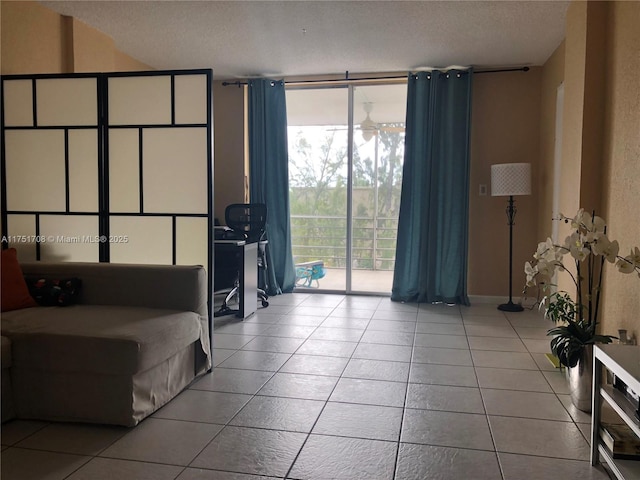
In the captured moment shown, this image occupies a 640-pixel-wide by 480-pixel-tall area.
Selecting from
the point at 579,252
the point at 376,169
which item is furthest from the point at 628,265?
the point at 376,169

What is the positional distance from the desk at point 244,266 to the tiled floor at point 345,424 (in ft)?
2.70

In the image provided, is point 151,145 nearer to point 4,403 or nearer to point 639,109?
point 4,403

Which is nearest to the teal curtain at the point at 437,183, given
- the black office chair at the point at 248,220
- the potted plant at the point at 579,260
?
the black office chair at the point at 248,220

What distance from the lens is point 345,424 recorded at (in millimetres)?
2416

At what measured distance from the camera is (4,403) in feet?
7.88

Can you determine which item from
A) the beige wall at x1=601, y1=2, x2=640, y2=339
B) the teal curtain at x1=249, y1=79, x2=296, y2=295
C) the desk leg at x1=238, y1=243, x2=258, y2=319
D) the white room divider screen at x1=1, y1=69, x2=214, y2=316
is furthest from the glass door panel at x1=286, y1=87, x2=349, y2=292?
the beige wall at x1=601, y1=2, x2=640, y2=339

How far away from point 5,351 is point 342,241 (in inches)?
176

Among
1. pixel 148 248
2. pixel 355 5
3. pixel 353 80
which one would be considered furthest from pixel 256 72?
pixel 148 248

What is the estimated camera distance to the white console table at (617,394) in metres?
1.75

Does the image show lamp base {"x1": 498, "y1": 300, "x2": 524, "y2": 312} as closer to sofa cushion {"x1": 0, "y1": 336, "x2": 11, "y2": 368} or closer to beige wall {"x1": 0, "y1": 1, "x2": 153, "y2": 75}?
sofa cushion {"x1": 0, "y1": 336, "x2": 11, "y2": 368}

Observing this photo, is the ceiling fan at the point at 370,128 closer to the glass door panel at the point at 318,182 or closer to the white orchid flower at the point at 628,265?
the glass door panel at the point at 318,182

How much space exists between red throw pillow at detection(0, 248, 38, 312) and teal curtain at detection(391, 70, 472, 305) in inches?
148

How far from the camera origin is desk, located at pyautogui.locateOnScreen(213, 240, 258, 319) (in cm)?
455

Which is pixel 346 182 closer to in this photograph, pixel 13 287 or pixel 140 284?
pixel 140 284
